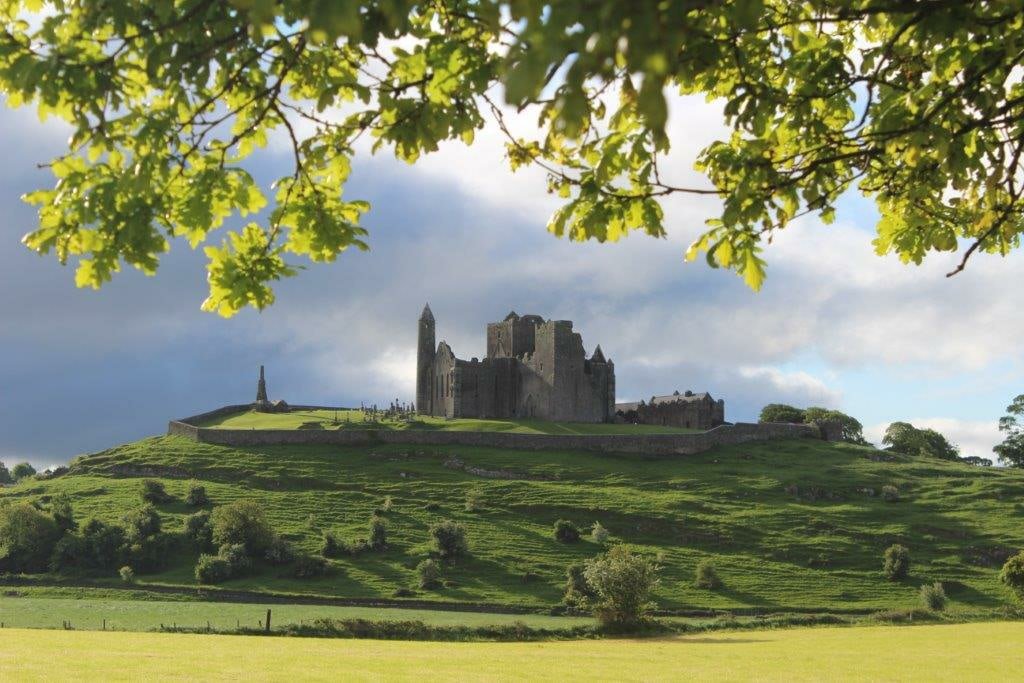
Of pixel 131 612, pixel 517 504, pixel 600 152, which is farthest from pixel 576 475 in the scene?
pixel 600 152

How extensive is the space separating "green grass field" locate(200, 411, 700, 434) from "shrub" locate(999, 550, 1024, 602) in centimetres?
4856

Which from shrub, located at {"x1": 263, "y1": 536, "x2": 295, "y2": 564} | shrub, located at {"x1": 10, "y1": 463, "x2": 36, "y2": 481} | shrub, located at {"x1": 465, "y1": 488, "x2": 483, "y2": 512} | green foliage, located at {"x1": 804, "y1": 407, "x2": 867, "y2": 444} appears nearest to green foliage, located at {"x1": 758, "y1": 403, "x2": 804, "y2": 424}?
green foliage, located at {"x1": 804, "y1": 407, "x2": 867, "y2": 444}

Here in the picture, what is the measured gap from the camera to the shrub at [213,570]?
67.1 metres

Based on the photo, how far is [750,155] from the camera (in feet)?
30.7

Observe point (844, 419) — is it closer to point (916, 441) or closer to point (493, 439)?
point (916, 441)

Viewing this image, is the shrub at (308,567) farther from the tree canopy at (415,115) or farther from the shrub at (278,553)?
the tree canopy at (415,115)

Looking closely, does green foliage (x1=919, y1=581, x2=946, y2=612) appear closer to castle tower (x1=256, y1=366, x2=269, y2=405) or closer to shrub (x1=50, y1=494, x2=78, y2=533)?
shrub (x1=50, y1=494, x2=78, y2=533)

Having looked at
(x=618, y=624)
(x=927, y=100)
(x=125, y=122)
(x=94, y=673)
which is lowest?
(x=618, y=624)

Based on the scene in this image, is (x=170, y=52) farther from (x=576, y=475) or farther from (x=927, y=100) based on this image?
(x=576, y=475)

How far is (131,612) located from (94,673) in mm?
31618

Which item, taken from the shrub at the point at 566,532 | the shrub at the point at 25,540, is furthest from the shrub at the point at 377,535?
the shrub at the point at 25,540

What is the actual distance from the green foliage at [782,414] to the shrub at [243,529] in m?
93.2

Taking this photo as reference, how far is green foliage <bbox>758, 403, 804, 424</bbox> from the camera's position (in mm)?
147500

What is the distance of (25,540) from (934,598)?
6270cm
